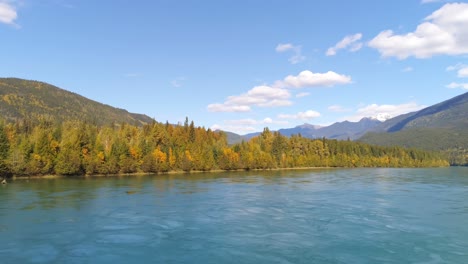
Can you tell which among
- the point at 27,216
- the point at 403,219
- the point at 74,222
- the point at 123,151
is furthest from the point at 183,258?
the point at 123,151

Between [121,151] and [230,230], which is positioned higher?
[121,151]

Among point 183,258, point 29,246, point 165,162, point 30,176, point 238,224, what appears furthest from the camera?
point 165,162

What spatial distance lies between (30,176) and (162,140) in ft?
200

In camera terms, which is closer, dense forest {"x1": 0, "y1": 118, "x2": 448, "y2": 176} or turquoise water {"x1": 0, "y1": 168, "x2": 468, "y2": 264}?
turquoise water {"x1": 0, "y1": 168, "x2": 468, "y2": 264}

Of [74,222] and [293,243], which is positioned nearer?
[293,243]

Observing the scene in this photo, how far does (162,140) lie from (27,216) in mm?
120809

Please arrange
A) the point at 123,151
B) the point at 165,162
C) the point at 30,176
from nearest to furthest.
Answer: the point at 30,176 < the point at 123,151 < the point at 165,162

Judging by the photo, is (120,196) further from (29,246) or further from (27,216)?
(29,246)

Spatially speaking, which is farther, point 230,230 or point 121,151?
point 121,151

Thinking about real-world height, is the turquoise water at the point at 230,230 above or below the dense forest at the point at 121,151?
below

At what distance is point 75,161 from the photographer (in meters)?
118

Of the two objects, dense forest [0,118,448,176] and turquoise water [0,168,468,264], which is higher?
dense forest [0,118,448,176]

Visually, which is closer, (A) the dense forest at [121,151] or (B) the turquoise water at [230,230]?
(B) the turquoise water at [230,230]

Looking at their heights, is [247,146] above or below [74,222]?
above
